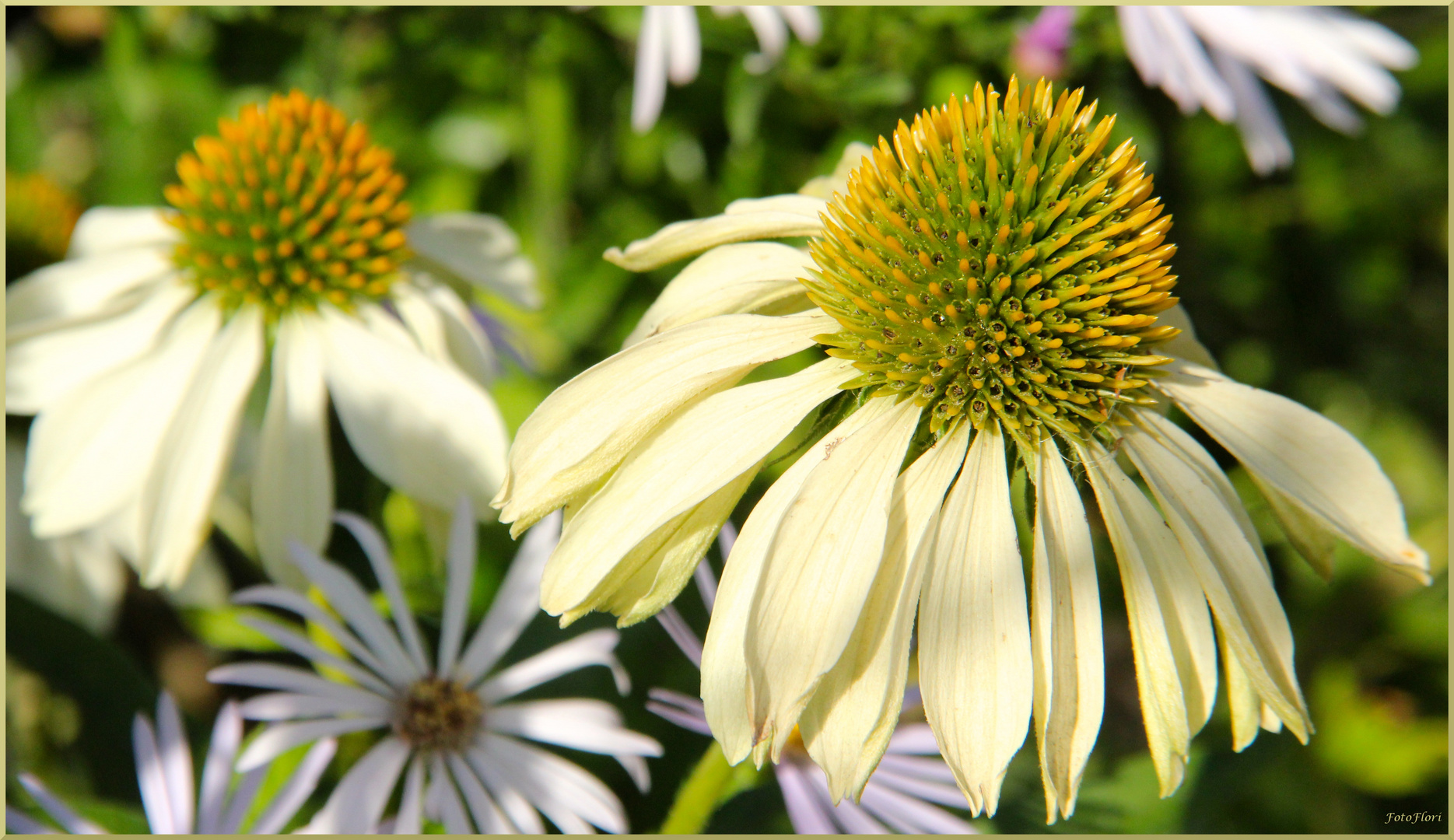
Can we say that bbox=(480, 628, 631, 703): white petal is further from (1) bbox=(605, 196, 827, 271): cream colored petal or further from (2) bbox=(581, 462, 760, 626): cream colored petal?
(1) bbox=(605, 196, 827, 271): cream colored petal

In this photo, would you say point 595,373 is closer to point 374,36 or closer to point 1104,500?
point 1104,500

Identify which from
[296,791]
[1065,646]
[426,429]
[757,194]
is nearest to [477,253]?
[426,429]

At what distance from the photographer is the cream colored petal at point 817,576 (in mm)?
599

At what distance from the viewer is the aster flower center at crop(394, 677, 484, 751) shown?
934 millimetres

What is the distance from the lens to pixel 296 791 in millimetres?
875

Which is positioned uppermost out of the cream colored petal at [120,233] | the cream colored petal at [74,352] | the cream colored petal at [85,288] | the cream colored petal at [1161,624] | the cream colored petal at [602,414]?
the cream colored petal at [120,233]

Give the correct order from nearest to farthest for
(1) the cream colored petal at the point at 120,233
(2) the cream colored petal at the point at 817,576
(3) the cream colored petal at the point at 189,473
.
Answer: (2) the cream colored petal at the point at 817,576
(3) the cream colored petal at the point at 189,473
(1) the cream colored petal at the point at 120,233

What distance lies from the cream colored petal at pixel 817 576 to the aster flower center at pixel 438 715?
0.45 meters

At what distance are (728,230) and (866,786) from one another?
1.70 ft

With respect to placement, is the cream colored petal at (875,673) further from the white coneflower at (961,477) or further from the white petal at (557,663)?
the white petal at (557,663)

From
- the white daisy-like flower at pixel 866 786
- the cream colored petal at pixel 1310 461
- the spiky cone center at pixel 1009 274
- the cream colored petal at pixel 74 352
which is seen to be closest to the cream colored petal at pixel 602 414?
the spiky cone center at pixel 1009 274

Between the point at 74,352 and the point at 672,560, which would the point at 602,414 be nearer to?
the point at 672,560

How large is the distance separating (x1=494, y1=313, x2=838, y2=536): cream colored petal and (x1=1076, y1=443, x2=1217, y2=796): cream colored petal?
27cm

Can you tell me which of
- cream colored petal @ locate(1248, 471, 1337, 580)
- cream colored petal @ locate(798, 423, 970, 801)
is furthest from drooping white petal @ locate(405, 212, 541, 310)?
cream colored petal @ locate(1248, 471, 1337, 580)
